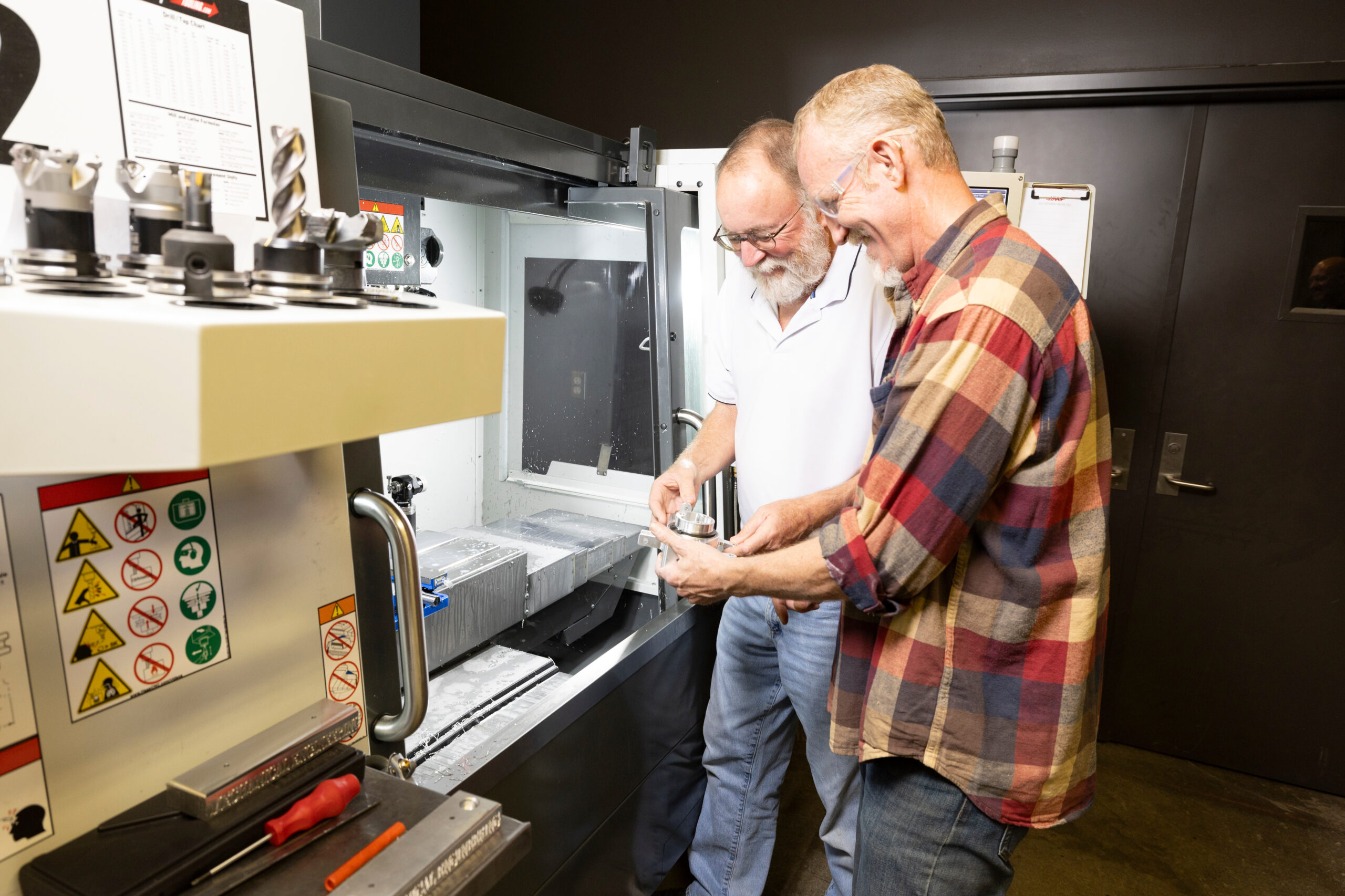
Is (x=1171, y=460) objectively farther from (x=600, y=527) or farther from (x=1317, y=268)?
(x=600, y=527)

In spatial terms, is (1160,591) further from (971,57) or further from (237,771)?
(237,771)

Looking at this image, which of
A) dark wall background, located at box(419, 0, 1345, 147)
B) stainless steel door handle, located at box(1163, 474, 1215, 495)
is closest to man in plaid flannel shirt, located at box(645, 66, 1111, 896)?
dark wall background, located at box(419, 0, 1345, 147)

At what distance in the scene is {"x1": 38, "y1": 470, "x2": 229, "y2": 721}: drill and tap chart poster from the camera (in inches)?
24.8

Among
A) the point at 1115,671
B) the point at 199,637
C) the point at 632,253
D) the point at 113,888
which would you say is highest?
the point at 632,253

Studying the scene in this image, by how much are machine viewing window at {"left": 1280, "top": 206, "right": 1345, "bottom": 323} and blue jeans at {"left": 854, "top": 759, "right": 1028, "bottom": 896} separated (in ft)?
7.27

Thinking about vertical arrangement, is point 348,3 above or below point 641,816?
above

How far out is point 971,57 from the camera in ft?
8.60

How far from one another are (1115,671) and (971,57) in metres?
2.22

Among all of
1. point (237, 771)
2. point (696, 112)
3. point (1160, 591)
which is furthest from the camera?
point (696, 112)

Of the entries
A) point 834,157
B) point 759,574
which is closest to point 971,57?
point 834,157

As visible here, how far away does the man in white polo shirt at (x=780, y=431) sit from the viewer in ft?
5.16

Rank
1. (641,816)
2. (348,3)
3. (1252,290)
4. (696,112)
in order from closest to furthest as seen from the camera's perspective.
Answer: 1. (348,3)
2. (641,816)
3. (1252,290)
4. (696,112)

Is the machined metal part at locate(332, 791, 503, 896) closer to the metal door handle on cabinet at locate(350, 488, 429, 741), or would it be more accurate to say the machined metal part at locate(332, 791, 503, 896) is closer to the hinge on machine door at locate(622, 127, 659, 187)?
the metal door handle on cabinet at locate(350, 488, 429, 741)

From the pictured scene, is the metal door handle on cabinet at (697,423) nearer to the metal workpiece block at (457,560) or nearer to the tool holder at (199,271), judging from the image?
the metal workpiece block at (457,560)
